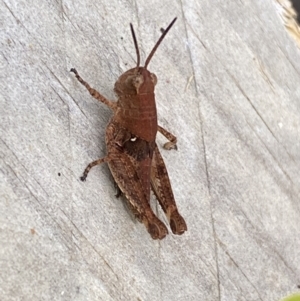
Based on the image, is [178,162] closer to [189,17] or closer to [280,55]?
[189,17]

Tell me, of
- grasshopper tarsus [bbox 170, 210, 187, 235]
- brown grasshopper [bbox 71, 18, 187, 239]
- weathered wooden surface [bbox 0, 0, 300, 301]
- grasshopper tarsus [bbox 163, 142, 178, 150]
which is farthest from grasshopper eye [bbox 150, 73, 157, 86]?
grasshopper tarsus [bbox 170, 210, 187, 235]

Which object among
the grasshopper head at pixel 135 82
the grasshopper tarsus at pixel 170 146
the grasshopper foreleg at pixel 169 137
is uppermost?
the grasshopper head at pixel 135 82

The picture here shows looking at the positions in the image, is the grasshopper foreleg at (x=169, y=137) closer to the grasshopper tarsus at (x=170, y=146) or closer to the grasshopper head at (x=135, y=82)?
the grasshopper tarsus at (x=170, y=146)

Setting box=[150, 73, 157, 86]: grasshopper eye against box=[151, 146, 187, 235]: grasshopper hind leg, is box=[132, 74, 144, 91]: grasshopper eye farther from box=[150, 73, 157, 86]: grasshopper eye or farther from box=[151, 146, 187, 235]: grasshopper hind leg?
box=[151, 146, 187, 235]: grasshopper hind leg

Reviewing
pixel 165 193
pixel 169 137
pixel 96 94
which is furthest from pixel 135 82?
pixel 165 193

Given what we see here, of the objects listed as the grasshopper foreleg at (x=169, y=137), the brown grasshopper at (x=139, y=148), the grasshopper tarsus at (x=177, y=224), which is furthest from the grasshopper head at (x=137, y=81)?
the grasshopper tarsus at (x=177, y=224)
